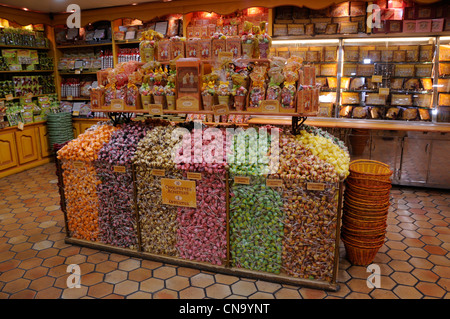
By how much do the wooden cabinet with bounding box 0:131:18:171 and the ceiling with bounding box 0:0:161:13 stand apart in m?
2.32

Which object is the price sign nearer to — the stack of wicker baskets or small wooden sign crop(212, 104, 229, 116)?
small wooden sign crop(212, 104, 229, 116)

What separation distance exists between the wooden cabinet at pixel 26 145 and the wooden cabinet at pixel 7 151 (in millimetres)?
106

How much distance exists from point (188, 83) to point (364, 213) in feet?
6.56

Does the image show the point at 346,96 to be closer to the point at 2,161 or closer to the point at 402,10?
the point at 402,10

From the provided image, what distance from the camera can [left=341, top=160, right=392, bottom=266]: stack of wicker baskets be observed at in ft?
10.1

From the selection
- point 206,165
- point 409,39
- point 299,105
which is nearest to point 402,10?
point 409,39

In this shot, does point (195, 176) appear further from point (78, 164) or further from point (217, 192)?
point (78, 164)

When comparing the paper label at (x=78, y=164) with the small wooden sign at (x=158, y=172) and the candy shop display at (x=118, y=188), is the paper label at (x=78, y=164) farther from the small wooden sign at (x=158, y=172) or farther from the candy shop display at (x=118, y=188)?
the small wooden sign at (x=158, y=172)

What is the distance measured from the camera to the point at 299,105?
3066mm

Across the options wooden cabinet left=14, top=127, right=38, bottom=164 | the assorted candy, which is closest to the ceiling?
wooden cabinet left=14, top=127, right=38, bottom=164

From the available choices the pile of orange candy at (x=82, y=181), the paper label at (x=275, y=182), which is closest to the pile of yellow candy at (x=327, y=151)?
the paper label at (x=275, y=182)

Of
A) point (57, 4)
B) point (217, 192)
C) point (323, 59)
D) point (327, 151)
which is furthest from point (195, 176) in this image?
point (57, 4)

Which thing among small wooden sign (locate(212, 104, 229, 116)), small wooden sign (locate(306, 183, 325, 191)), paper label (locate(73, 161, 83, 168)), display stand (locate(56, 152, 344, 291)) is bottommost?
display stand (locate(56, 152, 344, 291))

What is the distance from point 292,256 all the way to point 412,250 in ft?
4.94
